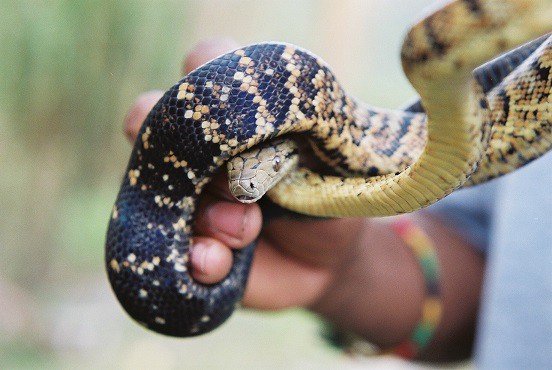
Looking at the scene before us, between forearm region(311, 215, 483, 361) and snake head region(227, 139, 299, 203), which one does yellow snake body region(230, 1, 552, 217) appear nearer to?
snake head region(227, 139, 299, 203)

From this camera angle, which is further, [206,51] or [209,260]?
[206,51]

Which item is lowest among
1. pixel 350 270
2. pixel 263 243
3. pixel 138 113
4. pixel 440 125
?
pixel 350 270

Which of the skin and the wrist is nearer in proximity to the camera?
the skin

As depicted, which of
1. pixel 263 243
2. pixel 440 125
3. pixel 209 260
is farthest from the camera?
pixel 263 243

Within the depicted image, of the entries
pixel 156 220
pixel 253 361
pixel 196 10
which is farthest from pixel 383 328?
pixel 196 10

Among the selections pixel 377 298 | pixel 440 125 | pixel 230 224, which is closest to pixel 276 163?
pixel 230 224

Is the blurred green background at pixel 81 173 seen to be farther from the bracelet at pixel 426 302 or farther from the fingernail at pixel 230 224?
the fingernail at pixel 230 224

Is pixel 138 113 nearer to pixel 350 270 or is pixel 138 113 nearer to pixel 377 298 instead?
pixel 350 270

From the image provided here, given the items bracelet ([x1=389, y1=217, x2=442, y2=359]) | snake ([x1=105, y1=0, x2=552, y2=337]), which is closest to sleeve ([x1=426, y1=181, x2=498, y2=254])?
bracelet ([x1=389, y1=217, x2=442, y2=359])
